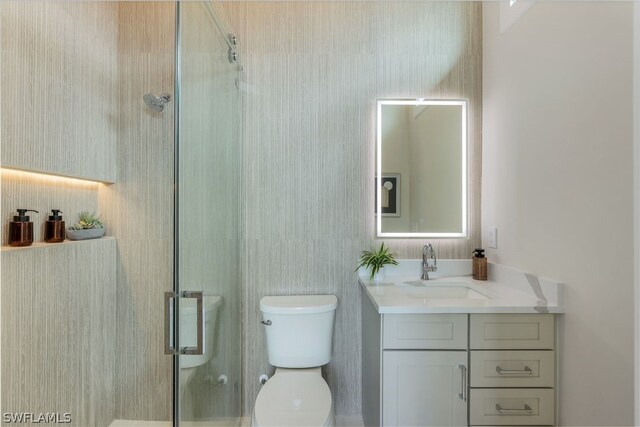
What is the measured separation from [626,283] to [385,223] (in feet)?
3.65

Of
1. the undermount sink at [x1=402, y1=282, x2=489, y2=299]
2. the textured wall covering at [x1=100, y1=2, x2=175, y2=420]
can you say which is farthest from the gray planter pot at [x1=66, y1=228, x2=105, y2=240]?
the undermount sink at [x1=402, y1=282, x2=489, y2=299]

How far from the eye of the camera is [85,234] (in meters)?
1.67

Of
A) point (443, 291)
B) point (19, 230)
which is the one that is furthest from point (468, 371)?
point (19, 230)

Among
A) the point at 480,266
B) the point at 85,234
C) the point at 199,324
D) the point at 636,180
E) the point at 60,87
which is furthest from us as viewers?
the point at 480,266

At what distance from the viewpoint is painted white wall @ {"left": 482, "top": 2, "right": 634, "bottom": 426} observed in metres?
1.01

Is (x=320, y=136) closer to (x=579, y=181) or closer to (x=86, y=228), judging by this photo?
(x=579, y=181)

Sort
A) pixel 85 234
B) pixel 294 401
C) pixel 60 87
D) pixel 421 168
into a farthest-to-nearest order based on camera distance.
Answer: pixel 421 168 → pixel 85 234 → pixel 60 87 → pixel 294 401

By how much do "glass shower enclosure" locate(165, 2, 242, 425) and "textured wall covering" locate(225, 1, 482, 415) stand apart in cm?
12

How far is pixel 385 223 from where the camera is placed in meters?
1.93

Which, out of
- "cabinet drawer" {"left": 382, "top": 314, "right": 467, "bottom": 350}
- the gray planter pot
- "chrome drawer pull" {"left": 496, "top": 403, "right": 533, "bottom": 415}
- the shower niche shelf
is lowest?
"chrome drawer pull" {"left": 496, "top": 403, "right": 533, "bottom": 415}

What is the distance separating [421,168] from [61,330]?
213cm

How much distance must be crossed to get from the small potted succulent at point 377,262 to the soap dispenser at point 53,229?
1592 mm

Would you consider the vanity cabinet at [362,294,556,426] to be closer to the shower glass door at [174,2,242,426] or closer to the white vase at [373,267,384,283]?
the white vase at [373,267,384,283]

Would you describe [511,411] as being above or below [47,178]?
below
